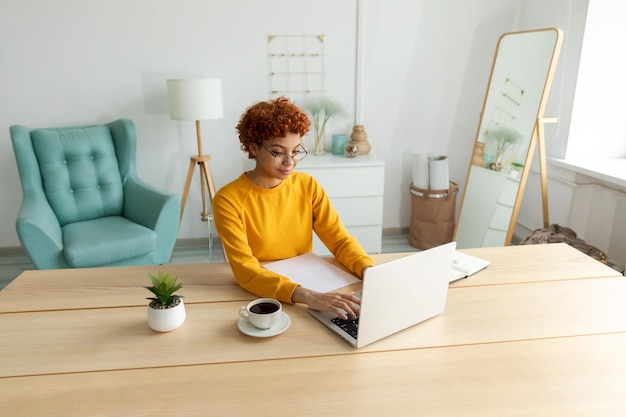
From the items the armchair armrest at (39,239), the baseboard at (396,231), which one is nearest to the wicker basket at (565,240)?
the baseboard at (396,231)

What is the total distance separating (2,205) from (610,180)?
13.1ft

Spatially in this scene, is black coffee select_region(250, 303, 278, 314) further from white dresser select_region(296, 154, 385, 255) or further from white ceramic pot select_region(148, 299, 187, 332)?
white dresser select_region(296, 154, 385, 255)

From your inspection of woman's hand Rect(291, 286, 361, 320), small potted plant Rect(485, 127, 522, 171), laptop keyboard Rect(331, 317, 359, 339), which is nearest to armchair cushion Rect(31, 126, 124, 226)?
woman's hand Rect(291, 286, 361, 320)

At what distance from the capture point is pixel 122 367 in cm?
102

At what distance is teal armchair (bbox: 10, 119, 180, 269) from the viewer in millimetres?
2424

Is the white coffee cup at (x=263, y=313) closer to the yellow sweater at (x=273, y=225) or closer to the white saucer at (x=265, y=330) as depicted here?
the white saucer at (x=265, y=330)

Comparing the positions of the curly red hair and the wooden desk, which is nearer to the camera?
the wooden desk

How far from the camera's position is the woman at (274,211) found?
1.37 m

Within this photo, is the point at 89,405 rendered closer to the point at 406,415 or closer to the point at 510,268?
the point at 406,415

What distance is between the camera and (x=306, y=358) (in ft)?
3.43

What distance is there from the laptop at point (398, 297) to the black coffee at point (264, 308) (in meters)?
0.12

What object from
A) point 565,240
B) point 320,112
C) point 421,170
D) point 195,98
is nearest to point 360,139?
point 320,112

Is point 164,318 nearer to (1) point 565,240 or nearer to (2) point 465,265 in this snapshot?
(2) point 465,265

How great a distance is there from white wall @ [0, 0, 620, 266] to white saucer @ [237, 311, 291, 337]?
2.49 meters
